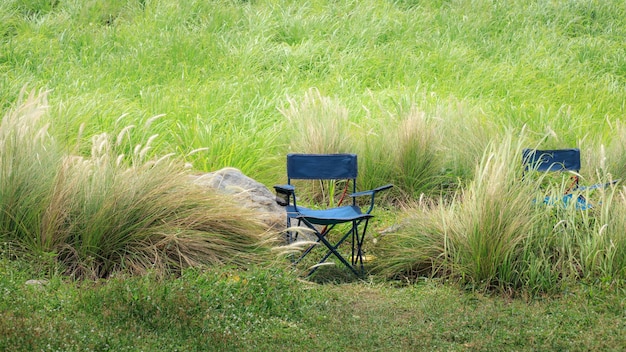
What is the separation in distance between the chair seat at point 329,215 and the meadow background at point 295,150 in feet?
1.09

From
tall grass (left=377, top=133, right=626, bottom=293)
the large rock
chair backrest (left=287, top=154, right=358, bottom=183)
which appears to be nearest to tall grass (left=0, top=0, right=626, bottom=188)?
the large rock

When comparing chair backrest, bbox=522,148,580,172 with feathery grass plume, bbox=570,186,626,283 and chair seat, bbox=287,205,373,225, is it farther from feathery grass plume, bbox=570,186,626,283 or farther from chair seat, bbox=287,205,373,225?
chair seat, bbox=287,205,373,225

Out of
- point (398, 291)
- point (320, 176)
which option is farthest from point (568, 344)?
point (320, 176)

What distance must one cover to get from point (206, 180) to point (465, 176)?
2.62 m

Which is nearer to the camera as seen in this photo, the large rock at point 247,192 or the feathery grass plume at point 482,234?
the feathery grass plume at point 482,234

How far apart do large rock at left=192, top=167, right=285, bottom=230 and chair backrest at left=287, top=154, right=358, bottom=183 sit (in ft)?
1.01

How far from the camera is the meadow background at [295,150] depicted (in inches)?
179

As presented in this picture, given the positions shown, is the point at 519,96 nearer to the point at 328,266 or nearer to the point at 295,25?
the point at 295,25

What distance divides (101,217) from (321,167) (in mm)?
1938

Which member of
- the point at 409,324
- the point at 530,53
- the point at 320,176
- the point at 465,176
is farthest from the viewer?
the point at 530,53

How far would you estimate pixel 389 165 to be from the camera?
768cm

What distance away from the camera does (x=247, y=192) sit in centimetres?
655

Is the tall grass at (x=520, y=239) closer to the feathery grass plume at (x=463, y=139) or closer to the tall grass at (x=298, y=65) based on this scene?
the feathery grass plume at (x=463, y=139)

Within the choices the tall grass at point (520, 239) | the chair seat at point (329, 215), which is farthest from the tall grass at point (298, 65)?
the tall grass at point (520, 239)
